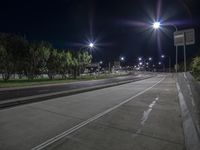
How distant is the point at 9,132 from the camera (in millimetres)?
7086

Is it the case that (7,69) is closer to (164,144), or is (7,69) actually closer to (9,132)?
(9,132)

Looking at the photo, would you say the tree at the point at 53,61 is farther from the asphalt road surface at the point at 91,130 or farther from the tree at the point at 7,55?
the asphalt road surface at the point at 91,130

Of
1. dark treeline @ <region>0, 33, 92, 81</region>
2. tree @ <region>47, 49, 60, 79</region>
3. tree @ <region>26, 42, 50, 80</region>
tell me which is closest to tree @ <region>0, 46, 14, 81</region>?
dark treeline @ <region>0, 33, 92, 81</region>

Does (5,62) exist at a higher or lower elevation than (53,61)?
lower

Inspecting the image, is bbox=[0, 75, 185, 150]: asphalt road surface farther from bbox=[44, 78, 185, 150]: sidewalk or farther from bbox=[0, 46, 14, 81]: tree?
bbox=[0, 46, 14, 81]: tree

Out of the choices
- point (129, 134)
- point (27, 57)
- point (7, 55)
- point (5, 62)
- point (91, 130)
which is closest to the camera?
point (129, 134)

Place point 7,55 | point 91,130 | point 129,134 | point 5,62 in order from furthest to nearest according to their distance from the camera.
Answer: point 5,62
point 7,55
point 91,130
point 129,134

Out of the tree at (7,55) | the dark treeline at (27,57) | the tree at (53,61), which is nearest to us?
the tree at (7,55)

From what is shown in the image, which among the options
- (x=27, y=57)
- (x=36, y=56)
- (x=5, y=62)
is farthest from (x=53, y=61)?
(x=5, y=62)

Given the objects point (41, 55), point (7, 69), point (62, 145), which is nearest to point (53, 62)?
point (41, 55)

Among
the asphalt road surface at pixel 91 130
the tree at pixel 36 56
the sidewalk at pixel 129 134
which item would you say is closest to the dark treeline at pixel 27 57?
the tree at pixel 36 56

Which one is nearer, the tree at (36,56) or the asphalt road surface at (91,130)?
the asphalt road surface at (91,130)

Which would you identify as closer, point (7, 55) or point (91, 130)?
point (91, 130)

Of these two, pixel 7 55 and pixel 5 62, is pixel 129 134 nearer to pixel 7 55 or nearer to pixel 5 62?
pixel 7 55
